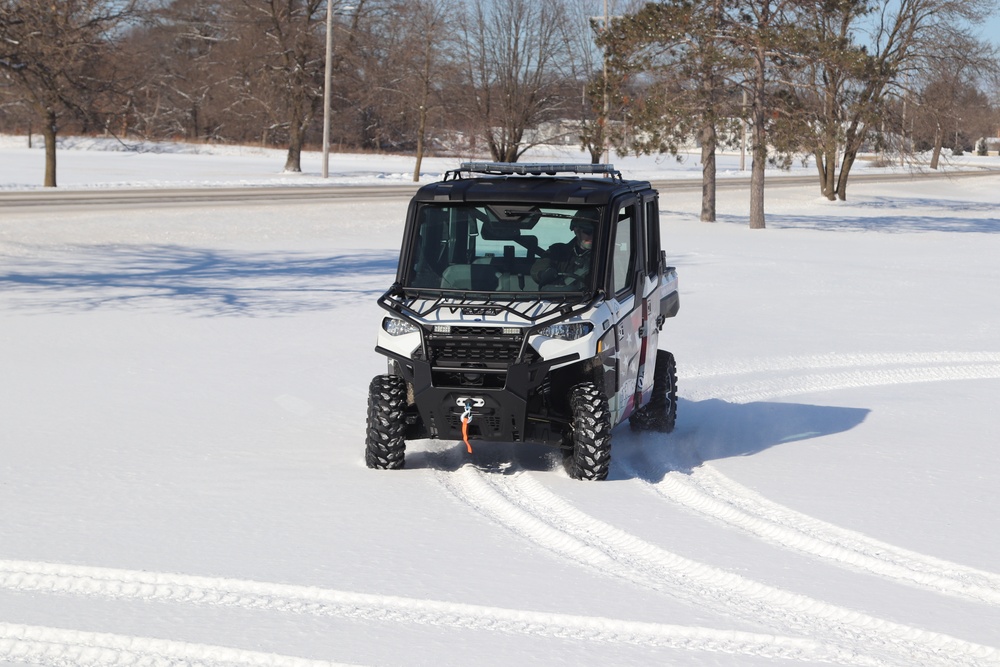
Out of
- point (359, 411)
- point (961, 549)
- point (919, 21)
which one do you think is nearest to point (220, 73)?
point (919, 21)

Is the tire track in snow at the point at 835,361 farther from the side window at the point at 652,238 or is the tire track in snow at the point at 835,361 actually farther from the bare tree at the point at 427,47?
the bare tree at the point at 427,47

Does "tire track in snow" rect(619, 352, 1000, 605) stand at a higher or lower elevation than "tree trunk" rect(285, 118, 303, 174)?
lower

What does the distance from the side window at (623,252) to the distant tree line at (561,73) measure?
45.4 feet

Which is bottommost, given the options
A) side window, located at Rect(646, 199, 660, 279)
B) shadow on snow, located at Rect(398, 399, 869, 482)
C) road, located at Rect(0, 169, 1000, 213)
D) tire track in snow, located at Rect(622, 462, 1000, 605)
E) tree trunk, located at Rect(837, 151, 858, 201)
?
tire track in snow, located at Rect(622, 462, 1000, 605)

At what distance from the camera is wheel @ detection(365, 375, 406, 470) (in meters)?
8.02

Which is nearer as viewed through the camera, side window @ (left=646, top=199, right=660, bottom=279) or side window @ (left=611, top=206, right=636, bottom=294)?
side window @ (left=611, top=206, right=636, bottom=294)

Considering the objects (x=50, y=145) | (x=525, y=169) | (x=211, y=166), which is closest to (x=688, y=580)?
(x=525, y=169)

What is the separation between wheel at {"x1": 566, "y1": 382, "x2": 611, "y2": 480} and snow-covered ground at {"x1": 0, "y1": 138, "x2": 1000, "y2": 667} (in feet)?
0.44

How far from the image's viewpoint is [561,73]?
54094 millimetres

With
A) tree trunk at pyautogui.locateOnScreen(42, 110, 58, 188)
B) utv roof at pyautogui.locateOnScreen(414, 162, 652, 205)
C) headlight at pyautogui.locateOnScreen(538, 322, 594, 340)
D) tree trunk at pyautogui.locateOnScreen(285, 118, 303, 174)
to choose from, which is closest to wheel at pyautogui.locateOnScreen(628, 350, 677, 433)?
utv roof at pyautogui.locateOnScreen(414, 162, 652, 205)

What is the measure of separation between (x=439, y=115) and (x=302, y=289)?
3591 cm

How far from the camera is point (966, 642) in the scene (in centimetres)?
540

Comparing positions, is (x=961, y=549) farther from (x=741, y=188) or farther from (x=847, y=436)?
(x=741, y=188)

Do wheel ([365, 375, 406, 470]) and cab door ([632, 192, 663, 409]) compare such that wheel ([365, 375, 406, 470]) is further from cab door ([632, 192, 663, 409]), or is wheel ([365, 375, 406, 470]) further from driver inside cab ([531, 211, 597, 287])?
cab door ([632, 192, 663, 409])
